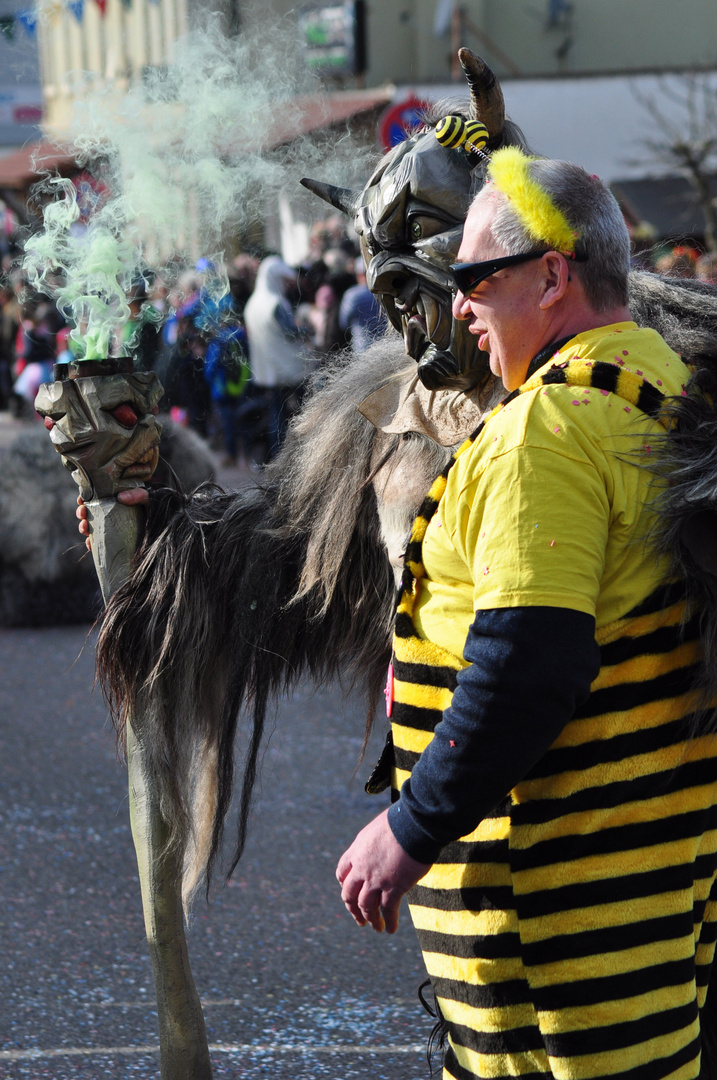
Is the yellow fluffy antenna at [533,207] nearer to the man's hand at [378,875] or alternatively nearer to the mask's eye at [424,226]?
the mask's eye at [424,226]

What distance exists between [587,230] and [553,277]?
0.07 meters

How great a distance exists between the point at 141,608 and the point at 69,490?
13.3ft

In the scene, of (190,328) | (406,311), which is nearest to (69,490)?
(190,328)

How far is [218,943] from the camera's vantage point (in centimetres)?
315

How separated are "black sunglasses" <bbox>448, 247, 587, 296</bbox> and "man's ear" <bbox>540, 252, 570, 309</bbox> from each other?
0.01 meters

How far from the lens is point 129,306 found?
7.22ft

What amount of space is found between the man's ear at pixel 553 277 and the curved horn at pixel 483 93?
21.8 inches

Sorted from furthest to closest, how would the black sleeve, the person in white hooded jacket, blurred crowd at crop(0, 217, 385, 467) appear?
the person in white hooded jacket < blurred crowd at crop(0, 217, 385, 467) < the black sleeve

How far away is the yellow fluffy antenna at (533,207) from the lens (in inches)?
57.0

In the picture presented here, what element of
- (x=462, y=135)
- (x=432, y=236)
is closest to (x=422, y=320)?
(x=432, y=236)

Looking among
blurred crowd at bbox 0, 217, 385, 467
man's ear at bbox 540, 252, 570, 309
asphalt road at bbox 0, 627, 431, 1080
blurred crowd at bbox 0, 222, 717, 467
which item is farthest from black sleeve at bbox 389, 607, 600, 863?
blurred crowd at bbox 0, 217, 385, 467

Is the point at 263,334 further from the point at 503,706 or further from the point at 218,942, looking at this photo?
the point at 503,706

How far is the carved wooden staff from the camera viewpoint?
6.90 feet

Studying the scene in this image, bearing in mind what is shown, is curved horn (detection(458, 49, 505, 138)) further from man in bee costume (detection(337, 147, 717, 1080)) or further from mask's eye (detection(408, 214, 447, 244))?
man in bee costume (detection(337, 147, 717, 1080))
